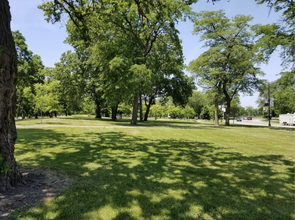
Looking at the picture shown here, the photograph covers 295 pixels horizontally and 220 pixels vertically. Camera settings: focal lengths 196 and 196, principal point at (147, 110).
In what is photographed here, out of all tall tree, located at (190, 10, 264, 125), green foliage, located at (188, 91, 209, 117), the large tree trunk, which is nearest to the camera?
the large tree trunk

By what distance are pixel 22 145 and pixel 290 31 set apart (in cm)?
2098

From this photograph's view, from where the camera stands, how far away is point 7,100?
3721 millimetres

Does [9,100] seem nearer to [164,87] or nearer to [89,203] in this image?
[89,203]

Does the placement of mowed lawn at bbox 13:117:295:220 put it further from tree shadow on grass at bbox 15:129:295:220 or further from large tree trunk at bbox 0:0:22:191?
large tree trunk at bbox 0:0:22:191

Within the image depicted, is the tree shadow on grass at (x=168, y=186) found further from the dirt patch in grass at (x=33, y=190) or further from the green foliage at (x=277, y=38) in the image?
the green foliage at (x=277, y=38)

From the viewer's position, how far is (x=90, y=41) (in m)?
9.40

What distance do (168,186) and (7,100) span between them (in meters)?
3.56

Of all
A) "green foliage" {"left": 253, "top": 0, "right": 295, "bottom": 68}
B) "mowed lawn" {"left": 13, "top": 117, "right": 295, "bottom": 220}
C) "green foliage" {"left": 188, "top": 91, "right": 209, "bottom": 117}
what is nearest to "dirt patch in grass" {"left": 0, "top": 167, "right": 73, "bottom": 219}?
"mowed lawn" {"left": 13, "top": 117, "right": 295, "bottom": 220}

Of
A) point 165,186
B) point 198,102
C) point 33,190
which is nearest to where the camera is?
point 33,190

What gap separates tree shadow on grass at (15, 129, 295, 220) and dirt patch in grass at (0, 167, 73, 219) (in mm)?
257

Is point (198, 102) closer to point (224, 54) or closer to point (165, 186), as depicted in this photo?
point (224, 54)

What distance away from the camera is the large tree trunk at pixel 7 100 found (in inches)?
141

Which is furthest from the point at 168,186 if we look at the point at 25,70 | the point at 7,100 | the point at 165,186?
the point at 25,70

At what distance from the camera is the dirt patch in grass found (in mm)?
3064
